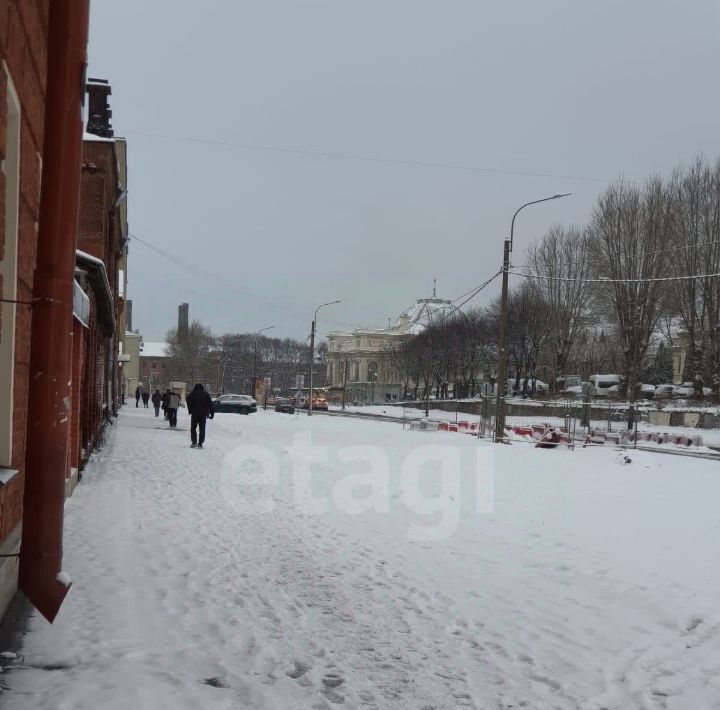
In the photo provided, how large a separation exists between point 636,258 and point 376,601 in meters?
40.6

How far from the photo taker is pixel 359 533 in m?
9.03

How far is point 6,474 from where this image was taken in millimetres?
4844

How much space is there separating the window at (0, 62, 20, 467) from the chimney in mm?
19638

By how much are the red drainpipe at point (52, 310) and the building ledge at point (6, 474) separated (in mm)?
194

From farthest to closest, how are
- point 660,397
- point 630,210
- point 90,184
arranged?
point 660,397
point 630,210
point 90,184

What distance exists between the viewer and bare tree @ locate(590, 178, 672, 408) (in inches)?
1672

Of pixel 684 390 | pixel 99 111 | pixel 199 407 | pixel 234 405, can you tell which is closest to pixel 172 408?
pixel 199 407

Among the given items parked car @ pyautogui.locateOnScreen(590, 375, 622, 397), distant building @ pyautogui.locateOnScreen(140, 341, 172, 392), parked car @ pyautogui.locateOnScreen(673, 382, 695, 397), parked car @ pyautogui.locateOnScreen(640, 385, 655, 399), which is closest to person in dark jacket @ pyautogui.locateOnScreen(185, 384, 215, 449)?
parked car @ pyautogui.locateOnScreen(673, 382, 695, 397)

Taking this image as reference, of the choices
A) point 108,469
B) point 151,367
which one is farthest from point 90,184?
point 151,367

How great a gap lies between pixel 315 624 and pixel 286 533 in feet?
11.3

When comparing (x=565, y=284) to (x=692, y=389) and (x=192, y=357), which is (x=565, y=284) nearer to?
(x=692, y=389)

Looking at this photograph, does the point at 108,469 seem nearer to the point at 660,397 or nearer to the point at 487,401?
the point at 487,401

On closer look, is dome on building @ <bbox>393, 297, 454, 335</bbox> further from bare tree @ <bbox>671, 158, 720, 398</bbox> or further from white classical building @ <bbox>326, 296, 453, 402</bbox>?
bare tree @ <bbox>671, 158, 720, 398</bbox>

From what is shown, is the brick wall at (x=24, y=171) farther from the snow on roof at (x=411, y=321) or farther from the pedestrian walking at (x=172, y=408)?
the snow on roof at (x=411, y=321)
